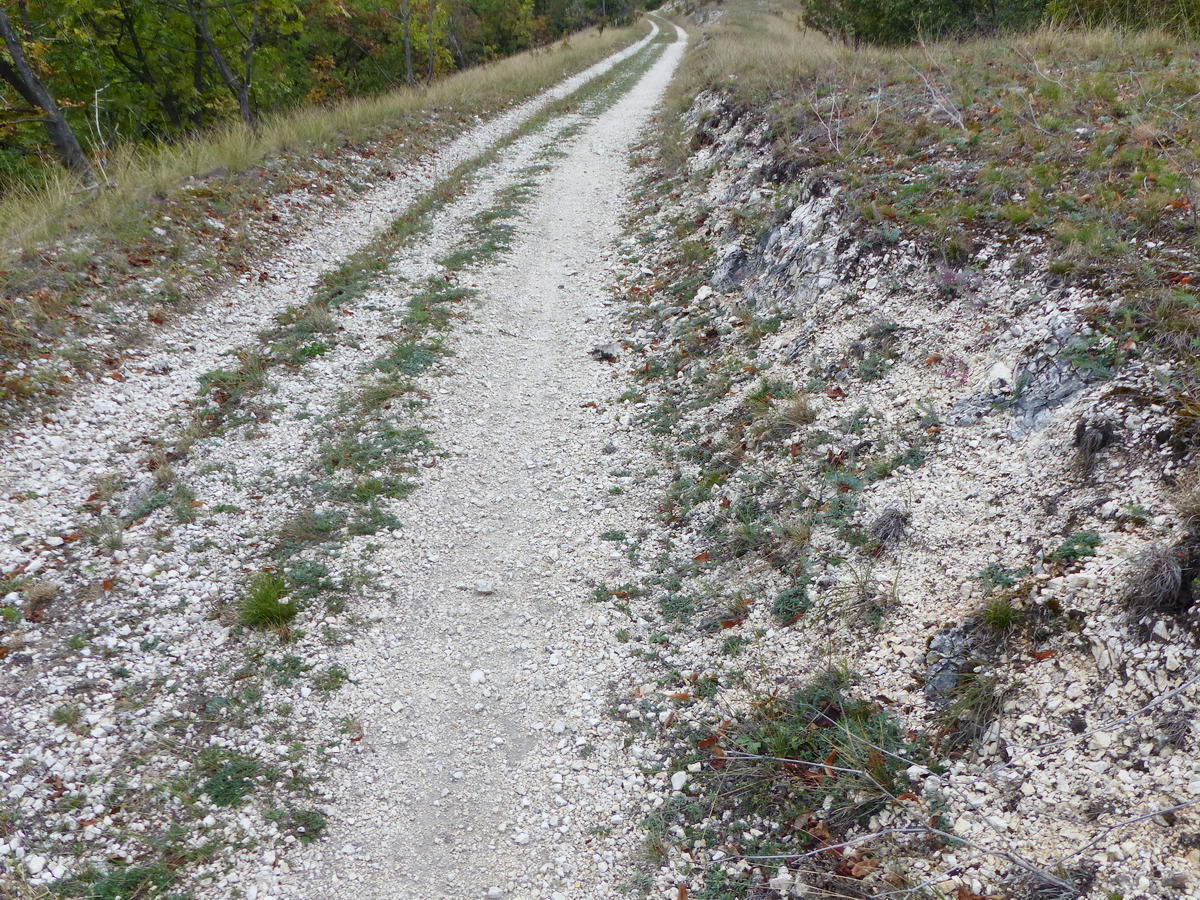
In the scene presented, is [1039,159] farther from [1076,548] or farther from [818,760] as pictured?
[818,760]

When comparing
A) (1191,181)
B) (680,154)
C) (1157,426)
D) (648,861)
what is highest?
(680,154)

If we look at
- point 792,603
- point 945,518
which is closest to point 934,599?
point 945,518

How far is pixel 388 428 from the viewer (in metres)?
7.48

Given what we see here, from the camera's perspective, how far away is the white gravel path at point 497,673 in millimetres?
3965

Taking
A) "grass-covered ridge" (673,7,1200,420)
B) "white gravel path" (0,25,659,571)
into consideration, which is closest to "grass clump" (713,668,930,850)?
"grass-covered ridge" (673,7,1200,420)

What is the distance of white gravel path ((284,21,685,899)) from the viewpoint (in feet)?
13.0

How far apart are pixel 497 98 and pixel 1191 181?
20961 mm

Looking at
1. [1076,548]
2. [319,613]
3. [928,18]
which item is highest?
[928,18]

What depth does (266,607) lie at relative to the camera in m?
5.26

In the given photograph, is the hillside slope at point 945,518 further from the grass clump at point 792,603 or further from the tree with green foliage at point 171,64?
the tree with green foliage at point 171,64

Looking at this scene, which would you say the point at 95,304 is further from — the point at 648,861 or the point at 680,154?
the point at 680,154

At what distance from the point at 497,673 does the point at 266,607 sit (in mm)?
1942

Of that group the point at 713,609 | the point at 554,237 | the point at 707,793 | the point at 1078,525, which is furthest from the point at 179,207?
the point at 1078,525

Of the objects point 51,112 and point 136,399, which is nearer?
point 136,399
